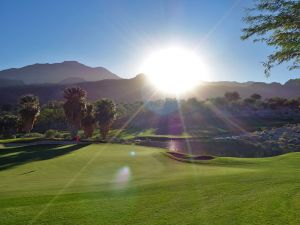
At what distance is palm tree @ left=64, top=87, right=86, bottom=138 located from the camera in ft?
216

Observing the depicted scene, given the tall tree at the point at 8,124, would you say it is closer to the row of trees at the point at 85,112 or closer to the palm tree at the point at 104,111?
the row of trees at the point at 85,112

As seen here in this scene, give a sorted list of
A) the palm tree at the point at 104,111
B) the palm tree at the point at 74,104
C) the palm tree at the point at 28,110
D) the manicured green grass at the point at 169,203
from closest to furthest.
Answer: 1. the manicured green grass at the point at 169,203
2. the palm tree at the point at 74,104
3. the palm tree at the point at 104,111
4. the palm tree at the point at 28,110

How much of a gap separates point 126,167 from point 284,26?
744 inches

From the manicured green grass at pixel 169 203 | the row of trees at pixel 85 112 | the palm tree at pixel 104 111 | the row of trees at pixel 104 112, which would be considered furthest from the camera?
the palm tree at pixel 104 111

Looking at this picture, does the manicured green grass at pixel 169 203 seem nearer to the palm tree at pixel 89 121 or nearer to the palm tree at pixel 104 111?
the palm tree at pixel 104 111

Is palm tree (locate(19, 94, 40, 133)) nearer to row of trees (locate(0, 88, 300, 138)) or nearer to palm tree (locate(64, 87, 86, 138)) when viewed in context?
row of trees (locate(0, 88, 300, 138))

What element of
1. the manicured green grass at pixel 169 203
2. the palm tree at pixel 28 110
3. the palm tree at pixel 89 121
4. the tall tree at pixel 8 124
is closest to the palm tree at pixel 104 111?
the palm tree at pixel 89 121

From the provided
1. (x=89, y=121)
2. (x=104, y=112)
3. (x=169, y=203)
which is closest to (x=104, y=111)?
(x=104, y=112)

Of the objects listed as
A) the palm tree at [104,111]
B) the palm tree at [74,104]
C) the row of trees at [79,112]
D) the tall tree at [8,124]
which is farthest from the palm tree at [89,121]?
the tall tree at [8,124]

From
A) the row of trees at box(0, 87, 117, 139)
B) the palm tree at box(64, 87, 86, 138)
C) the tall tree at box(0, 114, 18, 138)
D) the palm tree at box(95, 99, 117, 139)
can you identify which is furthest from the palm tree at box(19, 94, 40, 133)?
the tall tree at box(0, 114, 18, 138)

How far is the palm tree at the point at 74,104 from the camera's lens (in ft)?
216

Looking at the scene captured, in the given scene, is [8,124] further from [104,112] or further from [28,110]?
[104,112]

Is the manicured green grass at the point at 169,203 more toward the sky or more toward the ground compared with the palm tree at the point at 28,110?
more toward the ground

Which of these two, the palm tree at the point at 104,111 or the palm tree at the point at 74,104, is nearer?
the palm tree at the point at 74,104
